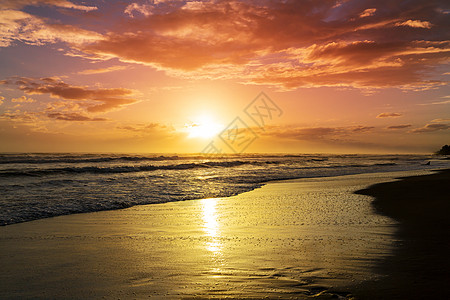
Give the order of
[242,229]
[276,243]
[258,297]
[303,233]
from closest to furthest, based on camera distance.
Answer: [258,297] < [276,243] < [303,233] < [242,229]

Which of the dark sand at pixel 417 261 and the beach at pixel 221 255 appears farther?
the beach at pixel 221 255

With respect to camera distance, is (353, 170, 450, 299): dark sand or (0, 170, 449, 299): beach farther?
(0, 170, 449, 299): beach

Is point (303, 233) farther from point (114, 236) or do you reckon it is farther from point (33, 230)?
point (33, 230)

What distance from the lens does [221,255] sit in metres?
7.89

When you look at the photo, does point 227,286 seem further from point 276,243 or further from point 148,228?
point 148,228

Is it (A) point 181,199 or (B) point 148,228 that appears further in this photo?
(A) point 181,199

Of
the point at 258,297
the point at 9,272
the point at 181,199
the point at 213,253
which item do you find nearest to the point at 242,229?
the point at 213,253

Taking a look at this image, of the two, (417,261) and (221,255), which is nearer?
(417,261)

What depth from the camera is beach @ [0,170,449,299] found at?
588cm

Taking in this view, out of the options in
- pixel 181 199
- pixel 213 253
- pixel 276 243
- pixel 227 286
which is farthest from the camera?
pixel 181 199

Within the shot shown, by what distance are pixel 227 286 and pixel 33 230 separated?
8210 millimetres

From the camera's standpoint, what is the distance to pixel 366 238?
9352 mm

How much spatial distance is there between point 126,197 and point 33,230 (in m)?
8.14

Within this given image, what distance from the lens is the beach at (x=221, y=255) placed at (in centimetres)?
588
